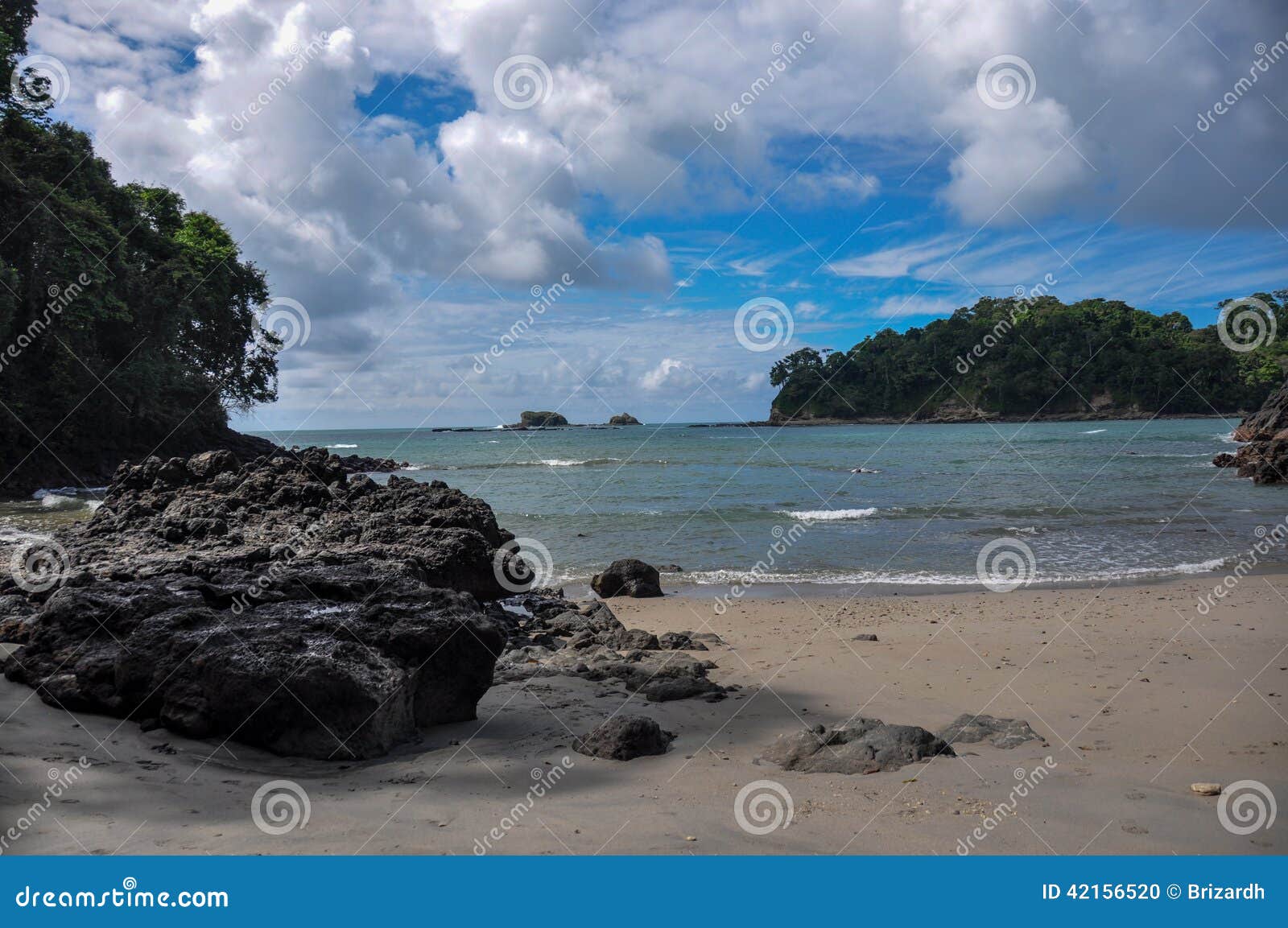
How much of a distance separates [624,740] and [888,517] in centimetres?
1741

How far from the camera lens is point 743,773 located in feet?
14.3

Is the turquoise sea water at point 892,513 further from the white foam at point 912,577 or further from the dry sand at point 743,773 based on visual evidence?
the dry sand at point 743,773

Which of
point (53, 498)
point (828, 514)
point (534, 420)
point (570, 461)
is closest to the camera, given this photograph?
point (828, 514)

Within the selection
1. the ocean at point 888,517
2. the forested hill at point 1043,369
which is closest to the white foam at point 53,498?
the ocean at point 888,517

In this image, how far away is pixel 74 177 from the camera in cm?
2609

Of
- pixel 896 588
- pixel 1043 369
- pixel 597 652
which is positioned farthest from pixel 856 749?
pixel 1043 369

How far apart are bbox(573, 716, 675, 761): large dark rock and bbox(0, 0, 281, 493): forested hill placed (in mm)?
20829

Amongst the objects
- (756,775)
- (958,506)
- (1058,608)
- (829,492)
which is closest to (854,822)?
(756,775)

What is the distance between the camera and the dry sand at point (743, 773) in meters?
3.30

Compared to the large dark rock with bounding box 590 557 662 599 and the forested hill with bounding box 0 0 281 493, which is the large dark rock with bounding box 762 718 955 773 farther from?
the forested hill with bounding box 0 0 281 493

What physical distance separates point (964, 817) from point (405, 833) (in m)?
2.51

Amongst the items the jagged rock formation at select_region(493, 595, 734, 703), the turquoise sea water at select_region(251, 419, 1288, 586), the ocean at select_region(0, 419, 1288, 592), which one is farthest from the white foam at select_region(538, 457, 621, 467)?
the jagged rock formation at select_region(493, 595, 734, 703)

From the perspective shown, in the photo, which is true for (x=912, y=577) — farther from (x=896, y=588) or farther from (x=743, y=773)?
(x=743, y=773)

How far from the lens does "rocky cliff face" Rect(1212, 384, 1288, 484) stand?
26.3 meters
